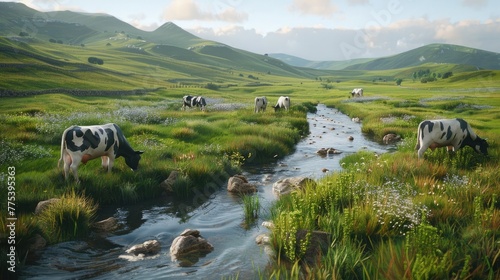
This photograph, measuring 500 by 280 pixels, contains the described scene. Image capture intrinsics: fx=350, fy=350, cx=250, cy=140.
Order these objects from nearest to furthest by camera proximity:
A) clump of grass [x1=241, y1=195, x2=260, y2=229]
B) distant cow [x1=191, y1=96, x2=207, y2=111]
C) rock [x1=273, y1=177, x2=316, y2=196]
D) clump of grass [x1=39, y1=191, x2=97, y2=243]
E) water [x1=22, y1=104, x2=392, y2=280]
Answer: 1. water [x1=22, y1=104, x2=392, y2=280]
2. clump of grass [x1=39, y1=191, x2=97, y2=243]
3. clump of grass [x1=241, y1=195, x2=260, y2=229]
4. rock [x1=273, y1=177, x2=316, y2=196]
5. distant cow [x1=191, y1=96, x2=207, y2=111]

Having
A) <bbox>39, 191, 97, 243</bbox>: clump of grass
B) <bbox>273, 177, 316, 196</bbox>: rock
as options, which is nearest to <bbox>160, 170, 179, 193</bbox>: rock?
<bbox>39, 191, 97, 243</bbox>: clump of grass

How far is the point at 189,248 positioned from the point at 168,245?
0.89 m

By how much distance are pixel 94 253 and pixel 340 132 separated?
2480 cm

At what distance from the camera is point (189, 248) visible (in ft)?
29.1

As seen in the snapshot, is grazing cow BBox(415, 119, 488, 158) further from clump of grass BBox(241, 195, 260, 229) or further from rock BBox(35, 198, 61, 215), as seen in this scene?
rock BBox(35, 198, 61, 215)

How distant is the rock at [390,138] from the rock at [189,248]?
19.1 m

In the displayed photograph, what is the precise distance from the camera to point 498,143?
55.0 ft

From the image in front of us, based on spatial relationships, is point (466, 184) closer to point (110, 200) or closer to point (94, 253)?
point (94, 253)

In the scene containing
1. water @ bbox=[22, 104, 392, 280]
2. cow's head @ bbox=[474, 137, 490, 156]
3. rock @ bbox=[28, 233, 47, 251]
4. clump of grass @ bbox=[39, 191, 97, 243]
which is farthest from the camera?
cow's head @ bbox=[474, 137, 490, 156]

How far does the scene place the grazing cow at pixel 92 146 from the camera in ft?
40.8

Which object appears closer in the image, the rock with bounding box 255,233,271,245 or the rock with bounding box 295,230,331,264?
the rock with bounding box 295,230,331,264

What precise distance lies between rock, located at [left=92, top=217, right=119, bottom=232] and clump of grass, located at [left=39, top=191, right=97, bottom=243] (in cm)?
29

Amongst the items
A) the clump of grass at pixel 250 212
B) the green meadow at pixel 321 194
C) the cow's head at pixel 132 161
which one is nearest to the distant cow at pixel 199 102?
the green meadow at pixel 321 194

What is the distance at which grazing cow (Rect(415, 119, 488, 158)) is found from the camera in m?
14.6
